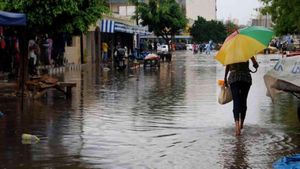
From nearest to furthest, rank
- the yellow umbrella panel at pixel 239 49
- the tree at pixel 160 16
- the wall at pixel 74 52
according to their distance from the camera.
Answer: the yellow umbrella panel at pixel 239 49 → the wall at pixel 74 52 → the tree at pixel 160 16

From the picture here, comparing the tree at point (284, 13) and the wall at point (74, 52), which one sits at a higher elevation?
the tree at point (284, 13)

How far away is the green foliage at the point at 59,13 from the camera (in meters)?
17.9

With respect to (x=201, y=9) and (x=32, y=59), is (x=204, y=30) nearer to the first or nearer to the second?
(x=201, y=9)

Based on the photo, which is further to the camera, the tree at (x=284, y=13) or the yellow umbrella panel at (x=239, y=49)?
the tree at (x=284, y=13)

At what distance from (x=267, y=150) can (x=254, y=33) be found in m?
2.69

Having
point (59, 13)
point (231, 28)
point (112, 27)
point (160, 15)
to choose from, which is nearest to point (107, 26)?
point (112, 27)

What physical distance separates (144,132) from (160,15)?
1966 inches

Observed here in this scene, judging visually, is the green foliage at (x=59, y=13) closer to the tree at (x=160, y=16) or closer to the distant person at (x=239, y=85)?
the distant person at (x=239, y=85)

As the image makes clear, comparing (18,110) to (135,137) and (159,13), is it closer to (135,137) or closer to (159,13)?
(135,137)

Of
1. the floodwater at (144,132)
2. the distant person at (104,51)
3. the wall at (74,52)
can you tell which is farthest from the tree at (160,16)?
the floodwater at (144,132)

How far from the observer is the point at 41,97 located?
690 inches

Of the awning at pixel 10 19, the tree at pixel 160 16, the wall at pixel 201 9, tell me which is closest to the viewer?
the awning at pixel 10 19

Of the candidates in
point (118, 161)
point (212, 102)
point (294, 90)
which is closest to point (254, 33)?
point (294, 90)

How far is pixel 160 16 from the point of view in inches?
2383
